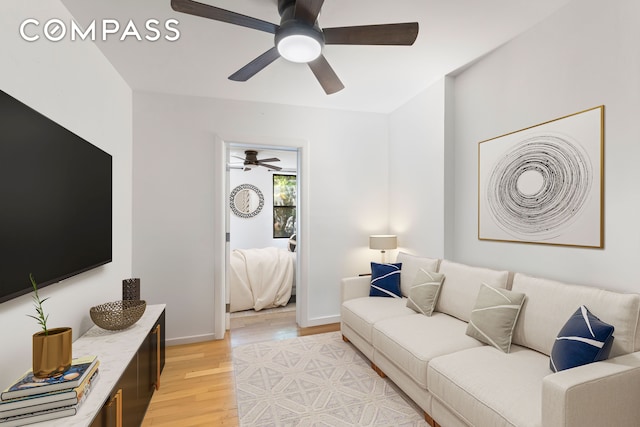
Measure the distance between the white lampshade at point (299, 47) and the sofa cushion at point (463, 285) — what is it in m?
1.98

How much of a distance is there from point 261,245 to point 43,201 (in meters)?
5.02

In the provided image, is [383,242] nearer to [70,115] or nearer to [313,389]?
[313,389]

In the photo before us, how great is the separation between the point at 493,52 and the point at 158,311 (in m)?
3.58

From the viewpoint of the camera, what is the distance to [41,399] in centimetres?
117

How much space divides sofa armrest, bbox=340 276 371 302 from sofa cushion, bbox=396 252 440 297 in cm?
36

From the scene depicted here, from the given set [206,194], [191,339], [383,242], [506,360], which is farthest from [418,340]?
[206,194]

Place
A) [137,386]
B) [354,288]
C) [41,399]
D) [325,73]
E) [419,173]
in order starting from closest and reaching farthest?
[41,399], [137,386], [325,73], [354,288], [419,173]

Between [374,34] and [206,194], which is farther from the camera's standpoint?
[206,194]

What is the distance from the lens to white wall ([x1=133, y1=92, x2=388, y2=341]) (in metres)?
3.17

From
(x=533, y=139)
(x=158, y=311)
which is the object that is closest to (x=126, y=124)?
(x=158, y=311)

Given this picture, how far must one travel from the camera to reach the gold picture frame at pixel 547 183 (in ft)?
6.19

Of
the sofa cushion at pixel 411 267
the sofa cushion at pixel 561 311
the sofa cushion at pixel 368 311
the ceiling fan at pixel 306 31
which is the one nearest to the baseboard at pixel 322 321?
the sofa cushion at pixel 368 311

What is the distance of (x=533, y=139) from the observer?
2246mm

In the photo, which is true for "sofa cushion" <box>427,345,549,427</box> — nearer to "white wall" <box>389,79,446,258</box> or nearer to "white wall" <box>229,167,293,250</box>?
"white wall" <box>389,79,446,258</box>
